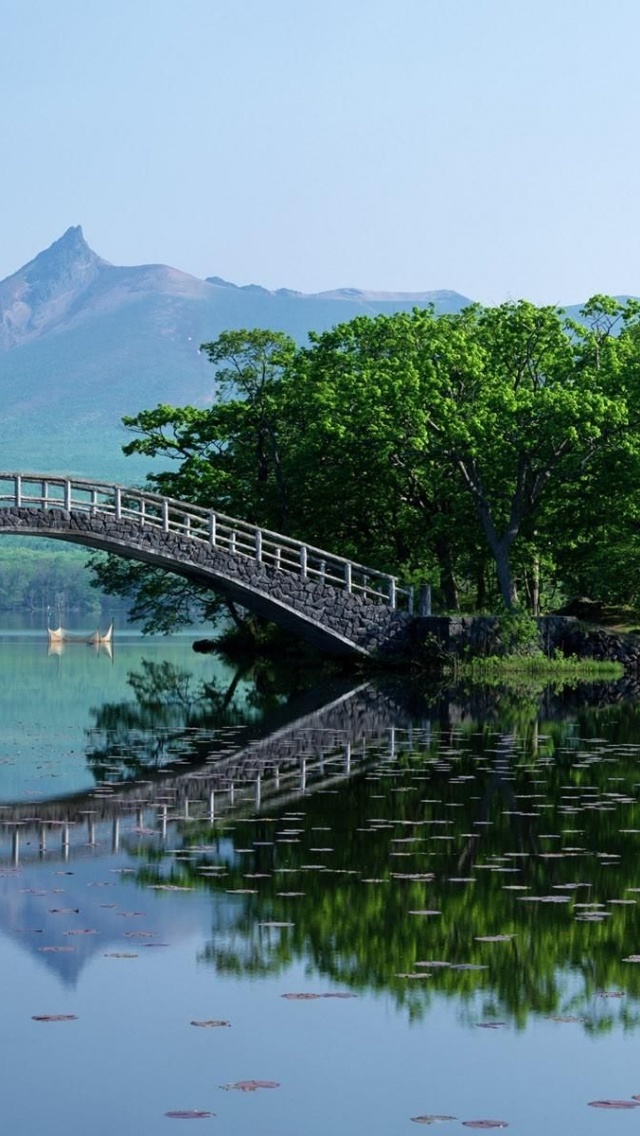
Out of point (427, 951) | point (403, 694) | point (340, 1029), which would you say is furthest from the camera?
point (403, 694)

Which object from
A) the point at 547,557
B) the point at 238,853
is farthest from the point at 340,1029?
the point at 547,557

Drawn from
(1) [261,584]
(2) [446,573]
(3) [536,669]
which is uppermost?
(2) [446,573]

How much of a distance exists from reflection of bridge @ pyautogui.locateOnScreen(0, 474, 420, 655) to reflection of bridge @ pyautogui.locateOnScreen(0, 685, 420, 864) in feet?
49.4

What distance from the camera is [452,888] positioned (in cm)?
1219

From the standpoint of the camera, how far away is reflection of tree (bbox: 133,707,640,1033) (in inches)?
378

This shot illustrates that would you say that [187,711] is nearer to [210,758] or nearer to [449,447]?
[210,758]

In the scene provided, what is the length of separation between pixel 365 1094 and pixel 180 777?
12.1 meters

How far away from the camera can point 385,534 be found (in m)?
51.6

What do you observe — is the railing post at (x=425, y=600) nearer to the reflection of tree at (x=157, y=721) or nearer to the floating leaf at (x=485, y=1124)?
the reflection of tree at (x=157, y=721)

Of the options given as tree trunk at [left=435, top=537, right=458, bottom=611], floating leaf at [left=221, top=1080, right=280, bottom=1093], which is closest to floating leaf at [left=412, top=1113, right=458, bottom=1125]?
floating leaf at [left=221, top=1080, right=280, bottom=1093]

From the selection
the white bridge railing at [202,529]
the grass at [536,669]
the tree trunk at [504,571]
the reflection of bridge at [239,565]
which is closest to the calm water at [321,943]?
the grass at [536,669]

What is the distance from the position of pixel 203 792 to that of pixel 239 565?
24.0 m

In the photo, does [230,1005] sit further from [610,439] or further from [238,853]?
[610,439]

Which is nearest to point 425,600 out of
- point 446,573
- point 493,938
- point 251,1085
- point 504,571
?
point 504,571
